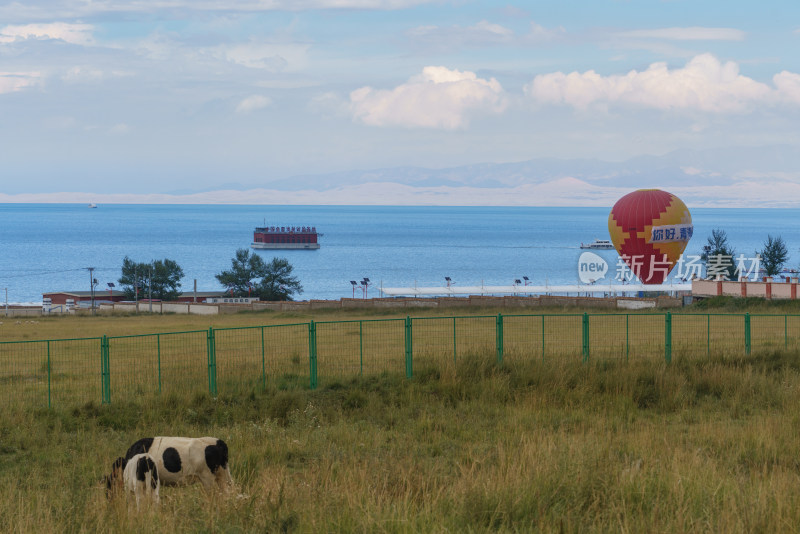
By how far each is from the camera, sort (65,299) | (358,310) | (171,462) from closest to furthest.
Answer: (171,462), (358,310), (65,299)

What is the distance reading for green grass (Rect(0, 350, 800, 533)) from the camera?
8.77 metres

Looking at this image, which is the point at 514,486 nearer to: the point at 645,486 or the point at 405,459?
the point at 645,486

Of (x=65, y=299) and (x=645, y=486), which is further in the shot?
(x=65, y=299)

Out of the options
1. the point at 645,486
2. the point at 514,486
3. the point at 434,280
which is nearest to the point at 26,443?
the point at 514,486

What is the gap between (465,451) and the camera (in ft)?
46.6

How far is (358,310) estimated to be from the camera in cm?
6066

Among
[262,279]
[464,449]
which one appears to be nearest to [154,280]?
[262,279]

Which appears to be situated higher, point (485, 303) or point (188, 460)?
point (188, 460)

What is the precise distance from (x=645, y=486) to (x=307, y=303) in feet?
192

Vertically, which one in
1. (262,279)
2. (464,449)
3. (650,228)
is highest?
(650,228)

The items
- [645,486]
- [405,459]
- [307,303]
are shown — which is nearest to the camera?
[645,486]

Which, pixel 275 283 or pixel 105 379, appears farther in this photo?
pixel 275 283

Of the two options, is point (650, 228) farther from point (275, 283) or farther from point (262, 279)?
point (262, 279)

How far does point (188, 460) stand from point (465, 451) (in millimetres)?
4905
